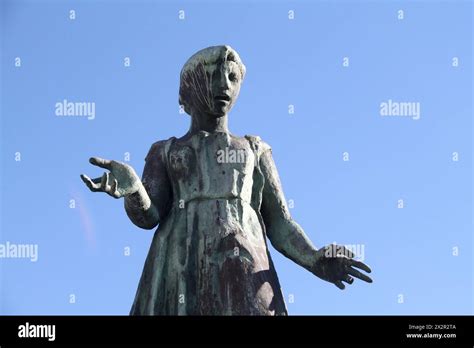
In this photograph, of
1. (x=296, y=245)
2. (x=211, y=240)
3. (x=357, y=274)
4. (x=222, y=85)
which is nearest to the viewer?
(x=211, y=240)

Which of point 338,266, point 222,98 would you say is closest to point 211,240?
point 338,266

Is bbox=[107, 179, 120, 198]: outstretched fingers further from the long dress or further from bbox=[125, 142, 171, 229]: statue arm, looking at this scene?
the long dress

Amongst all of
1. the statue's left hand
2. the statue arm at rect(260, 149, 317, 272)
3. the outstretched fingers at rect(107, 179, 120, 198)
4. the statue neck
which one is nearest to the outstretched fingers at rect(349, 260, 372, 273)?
the statue's left hand

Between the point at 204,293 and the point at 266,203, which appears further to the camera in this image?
the point at 266,203

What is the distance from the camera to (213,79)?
18438mm

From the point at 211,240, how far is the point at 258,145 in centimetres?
160

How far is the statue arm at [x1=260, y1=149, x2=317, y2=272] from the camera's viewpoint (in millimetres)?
18281

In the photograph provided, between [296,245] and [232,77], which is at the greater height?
[232,77]

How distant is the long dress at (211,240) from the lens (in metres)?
17.4

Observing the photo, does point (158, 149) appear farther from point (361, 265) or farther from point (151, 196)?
point (361, 265)
